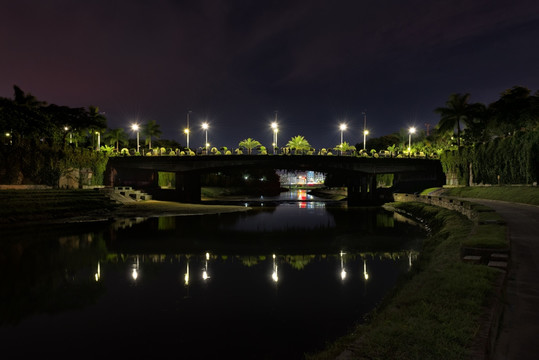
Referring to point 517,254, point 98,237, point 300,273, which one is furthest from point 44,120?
point 517,254

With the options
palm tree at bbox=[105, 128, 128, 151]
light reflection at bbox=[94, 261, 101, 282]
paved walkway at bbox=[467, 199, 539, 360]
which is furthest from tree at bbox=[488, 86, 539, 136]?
palm tree at bbox=[105, 128, 128, 151]

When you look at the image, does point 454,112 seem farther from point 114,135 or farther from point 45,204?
point 114,135

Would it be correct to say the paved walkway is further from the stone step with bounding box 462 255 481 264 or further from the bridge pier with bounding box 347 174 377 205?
the bridge pier with bounding box 347 174 377 205

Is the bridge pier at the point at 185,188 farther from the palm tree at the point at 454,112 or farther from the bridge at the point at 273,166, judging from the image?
the palm tree at the point at 454,112

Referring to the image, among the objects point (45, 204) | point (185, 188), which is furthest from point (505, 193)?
point (185, 188)

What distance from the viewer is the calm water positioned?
35.8 ft

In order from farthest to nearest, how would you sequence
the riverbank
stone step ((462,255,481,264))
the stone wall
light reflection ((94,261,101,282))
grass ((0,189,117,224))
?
the riverbank, grass ((0,189,117,224)), the stone wall, light reflection ((94,261,101,282)), stone step ((462,255,481,264))

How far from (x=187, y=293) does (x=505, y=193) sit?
46.1 m

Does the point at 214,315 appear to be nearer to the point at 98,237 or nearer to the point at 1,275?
the point at 1,275

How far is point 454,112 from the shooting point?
278 ft

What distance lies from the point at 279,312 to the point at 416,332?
615 cm

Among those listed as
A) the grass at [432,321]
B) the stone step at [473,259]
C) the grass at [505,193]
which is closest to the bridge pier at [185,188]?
the grass at [505,193]

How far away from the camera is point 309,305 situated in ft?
46.2

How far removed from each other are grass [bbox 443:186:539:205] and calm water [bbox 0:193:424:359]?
20.6 metres
